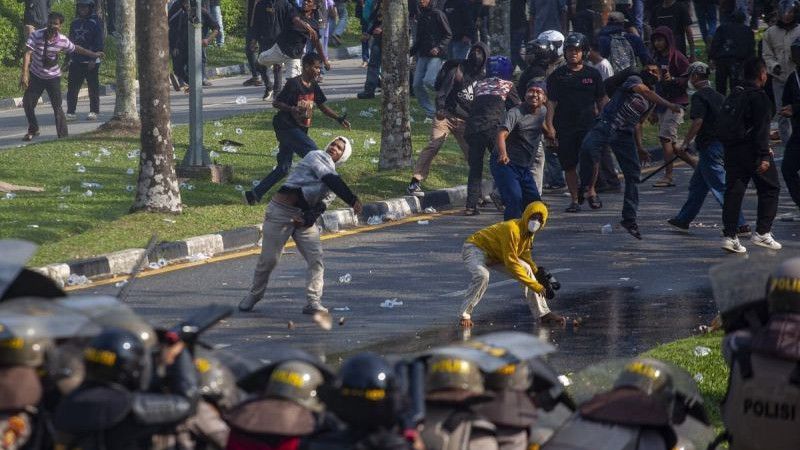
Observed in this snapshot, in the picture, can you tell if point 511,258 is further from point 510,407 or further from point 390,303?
point 510,407

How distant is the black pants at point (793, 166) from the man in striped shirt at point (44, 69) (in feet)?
30.8

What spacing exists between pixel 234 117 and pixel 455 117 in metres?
4.74

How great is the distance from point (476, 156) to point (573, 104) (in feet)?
3.52

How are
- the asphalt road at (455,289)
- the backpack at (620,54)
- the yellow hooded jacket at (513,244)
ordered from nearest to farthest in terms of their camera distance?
the asphalt road at (455,289) < the yellow hooded jacket at (513,244) < the backpack at (620,54)

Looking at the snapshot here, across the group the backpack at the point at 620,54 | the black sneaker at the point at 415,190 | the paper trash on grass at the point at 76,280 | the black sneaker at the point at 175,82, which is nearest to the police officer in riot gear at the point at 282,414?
the paper trash on grass at the point at 76,280

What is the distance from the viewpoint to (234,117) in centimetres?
2012

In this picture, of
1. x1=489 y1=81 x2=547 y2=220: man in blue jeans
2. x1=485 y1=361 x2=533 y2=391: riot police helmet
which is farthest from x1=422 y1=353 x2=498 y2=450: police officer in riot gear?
x1=489 y1=81 x2=547 y2=220: man in blue jeans

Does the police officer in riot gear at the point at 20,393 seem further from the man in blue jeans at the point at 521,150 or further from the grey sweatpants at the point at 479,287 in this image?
the man in blue jeans at the point at 521,150

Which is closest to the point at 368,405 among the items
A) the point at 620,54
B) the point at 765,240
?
the point at 765,240

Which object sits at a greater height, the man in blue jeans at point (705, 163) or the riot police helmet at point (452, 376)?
the riot police helmet at point (452, 376)

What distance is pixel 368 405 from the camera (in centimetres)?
419

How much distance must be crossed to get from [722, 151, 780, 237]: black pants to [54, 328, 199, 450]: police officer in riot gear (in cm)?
898

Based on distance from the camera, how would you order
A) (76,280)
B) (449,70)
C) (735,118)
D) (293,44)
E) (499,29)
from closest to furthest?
(76,280) → (735,118) → (449,70) → (293,44) → (499,29)

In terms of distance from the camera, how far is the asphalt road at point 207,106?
20.7 m
